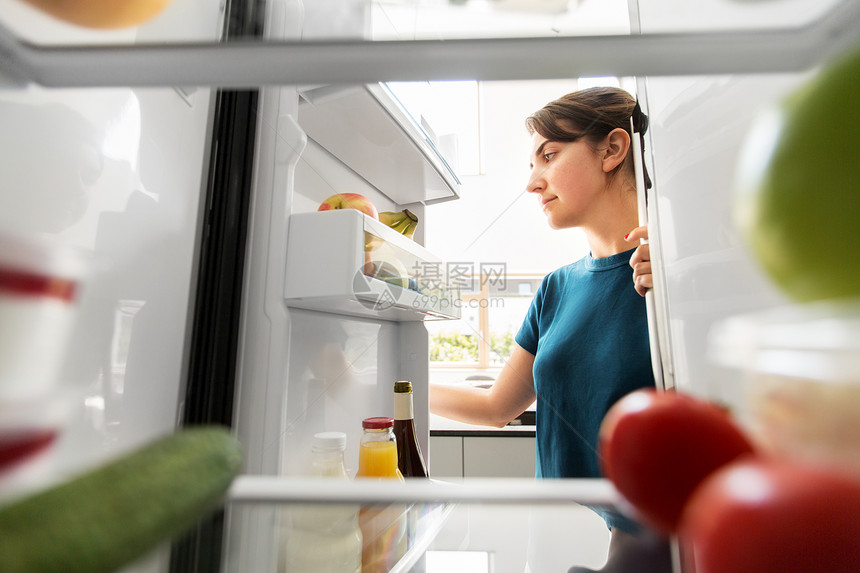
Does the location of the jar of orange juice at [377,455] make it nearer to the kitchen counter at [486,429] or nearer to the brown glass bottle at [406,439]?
the brown glass bottle at [406,439]

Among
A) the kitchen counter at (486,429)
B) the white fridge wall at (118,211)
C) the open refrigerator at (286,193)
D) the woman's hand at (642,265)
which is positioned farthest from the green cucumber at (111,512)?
the kitchen counter at (486,429)

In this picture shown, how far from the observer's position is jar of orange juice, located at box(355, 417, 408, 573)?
1.71 ft

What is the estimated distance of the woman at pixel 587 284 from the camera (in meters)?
0.52

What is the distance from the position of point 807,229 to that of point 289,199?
1.67 ft

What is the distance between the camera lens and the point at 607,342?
533 millimetres

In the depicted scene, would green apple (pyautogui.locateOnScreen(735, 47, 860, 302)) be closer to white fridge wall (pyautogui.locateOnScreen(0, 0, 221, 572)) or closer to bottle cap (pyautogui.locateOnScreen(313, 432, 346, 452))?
white fridge wall (pyautogui.locateOnScreen(0, 0, 221, 572))

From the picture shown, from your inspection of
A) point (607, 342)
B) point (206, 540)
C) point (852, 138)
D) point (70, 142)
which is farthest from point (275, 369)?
point (852, 138)

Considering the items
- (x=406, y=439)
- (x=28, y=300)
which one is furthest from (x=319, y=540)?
(x=28, y=300)

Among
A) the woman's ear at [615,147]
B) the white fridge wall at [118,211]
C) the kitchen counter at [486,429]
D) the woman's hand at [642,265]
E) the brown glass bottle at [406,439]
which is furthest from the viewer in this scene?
the kitchen counter at [486,429]

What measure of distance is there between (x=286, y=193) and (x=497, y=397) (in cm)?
51

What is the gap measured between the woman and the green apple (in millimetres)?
391

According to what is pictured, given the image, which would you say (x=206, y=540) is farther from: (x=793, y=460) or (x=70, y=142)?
(x=793, y=460)

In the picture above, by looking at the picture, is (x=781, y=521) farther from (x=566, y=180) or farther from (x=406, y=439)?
(x=406, y=439)

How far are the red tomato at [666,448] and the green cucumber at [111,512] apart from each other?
0.29 feet
